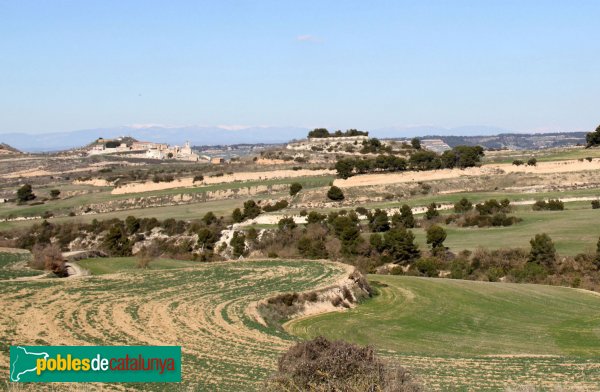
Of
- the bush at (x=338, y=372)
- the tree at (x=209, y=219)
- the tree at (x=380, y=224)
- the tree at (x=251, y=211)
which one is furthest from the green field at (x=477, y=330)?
the tree at (x=251, y=211)

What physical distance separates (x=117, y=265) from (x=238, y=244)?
52.0 feet

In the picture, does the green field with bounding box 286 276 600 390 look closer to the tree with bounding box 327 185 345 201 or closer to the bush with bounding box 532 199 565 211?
the bush with bounding box 532 199 565 211

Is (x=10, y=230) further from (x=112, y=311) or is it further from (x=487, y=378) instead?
(x=487, y=378)

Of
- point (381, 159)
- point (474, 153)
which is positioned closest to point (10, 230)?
point (381, 159)

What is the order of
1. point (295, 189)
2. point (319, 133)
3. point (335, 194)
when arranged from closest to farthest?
1. point (335, 194)
2. point (295, 189)
3. point (319, 133)

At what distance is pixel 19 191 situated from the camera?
276 ft

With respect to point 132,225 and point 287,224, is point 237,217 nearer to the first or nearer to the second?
point 287,224

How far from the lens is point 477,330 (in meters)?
25.0

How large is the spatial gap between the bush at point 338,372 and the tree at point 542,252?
3005 cm

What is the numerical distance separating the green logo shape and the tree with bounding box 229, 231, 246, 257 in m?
34.3

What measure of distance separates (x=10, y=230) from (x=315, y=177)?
34.7 m

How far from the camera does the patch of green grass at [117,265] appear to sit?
34569 mm

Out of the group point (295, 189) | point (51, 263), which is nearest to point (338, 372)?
point (51, 263)

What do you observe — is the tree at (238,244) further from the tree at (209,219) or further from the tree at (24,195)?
the tree at (24,195)
